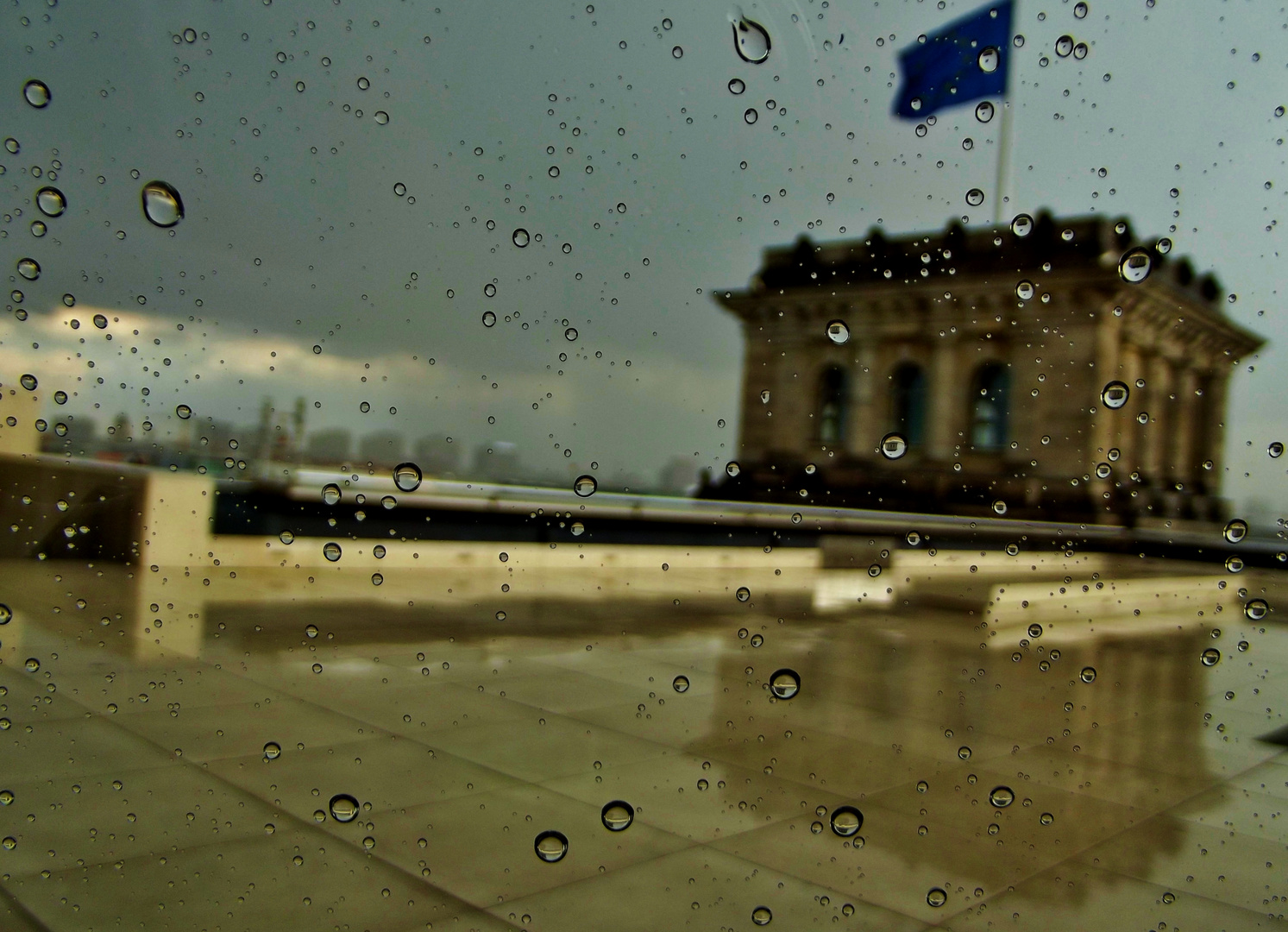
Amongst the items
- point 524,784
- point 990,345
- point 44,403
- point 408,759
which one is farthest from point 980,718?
point 44,403

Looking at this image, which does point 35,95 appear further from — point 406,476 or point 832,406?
point 832,406

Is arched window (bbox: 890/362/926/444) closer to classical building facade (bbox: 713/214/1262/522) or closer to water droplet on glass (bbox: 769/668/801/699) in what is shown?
classical building facade (bbox: 713/214/1262/522)

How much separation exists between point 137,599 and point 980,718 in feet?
3.04

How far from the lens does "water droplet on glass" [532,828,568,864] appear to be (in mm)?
1035

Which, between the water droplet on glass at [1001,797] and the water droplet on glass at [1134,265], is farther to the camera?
the water droplet on glass at [1001,797]

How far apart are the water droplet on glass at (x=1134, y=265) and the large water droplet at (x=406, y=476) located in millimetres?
674

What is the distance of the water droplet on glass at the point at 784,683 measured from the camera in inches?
37.9

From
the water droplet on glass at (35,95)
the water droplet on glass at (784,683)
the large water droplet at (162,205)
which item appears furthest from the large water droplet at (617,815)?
the water droplet on glass at (35,95)

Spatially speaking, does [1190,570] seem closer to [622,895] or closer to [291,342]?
[622,895]

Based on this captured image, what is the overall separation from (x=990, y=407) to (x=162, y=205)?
815 mm

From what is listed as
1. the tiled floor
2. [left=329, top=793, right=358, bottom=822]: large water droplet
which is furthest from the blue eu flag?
[left=329, top=793, right=358, bottom=822]: large water droplet

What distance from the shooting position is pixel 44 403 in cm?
92

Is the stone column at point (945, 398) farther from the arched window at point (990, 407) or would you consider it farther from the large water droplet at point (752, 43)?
the large water droplet at point (752, 43)

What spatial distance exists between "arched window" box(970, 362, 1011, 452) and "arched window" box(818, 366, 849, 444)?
12 centimetres
